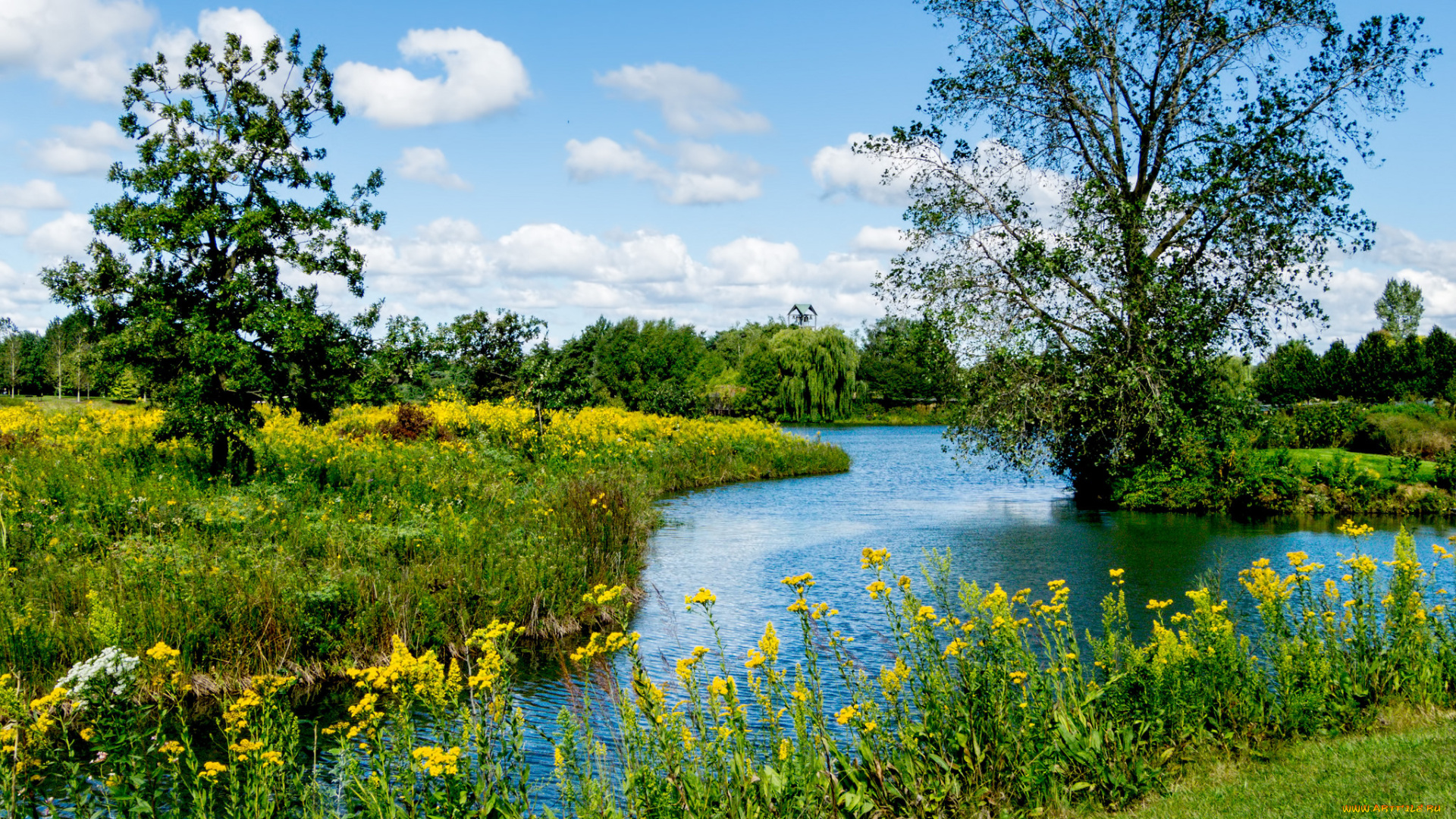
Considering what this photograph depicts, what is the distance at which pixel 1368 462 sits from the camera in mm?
21828

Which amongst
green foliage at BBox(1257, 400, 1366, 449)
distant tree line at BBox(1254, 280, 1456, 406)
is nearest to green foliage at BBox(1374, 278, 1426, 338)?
distant tree line at BBox(1254, 280, 1456, 406)

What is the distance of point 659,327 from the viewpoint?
79.6 metres

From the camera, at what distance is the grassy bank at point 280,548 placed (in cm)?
823

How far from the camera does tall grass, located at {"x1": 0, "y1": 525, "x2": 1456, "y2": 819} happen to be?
4445 mm

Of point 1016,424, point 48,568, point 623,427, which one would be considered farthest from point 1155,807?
Answer: point 623,427

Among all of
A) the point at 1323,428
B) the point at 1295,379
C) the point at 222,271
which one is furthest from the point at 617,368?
the point at 222,271

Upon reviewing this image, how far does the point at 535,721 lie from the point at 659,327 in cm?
7265

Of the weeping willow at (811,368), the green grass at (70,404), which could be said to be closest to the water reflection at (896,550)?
the green grass at (70,404)

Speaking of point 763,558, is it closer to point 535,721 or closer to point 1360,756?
point 535,721

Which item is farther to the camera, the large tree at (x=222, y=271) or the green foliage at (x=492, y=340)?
the green foliage at (x=492, y=340)

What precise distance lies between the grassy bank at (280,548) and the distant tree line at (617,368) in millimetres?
1373

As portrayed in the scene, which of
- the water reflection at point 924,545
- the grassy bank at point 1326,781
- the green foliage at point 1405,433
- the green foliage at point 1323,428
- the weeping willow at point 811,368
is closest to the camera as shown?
the grassy bank at point 1326,781

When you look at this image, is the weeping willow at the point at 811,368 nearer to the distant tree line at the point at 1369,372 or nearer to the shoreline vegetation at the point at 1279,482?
the distant tree line at the point at 1369,372

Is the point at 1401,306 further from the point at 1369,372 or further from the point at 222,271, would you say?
the point at 222,271
